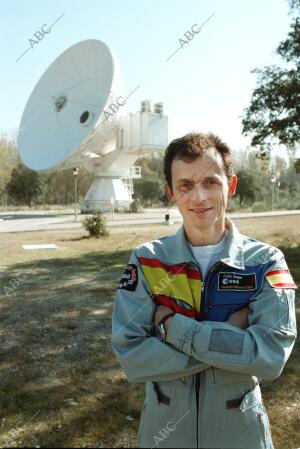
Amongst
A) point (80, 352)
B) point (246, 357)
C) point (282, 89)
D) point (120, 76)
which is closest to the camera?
point (246, 357)

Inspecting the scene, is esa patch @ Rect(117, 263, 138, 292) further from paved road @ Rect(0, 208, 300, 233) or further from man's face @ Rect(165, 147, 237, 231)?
paved road @ Rect(0, 208, 300, 233)

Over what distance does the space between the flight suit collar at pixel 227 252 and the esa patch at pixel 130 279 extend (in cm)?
19

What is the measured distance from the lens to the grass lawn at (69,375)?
3.50 metres

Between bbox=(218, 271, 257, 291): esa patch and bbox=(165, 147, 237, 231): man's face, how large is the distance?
233 millimetres

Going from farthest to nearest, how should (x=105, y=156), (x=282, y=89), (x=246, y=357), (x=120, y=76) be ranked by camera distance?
(x=105, y=156) < (x=120, y=76) < (x=282, y=89) < (x=246, y=357)

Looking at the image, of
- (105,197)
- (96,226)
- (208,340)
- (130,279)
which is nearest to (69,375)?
(130,279)

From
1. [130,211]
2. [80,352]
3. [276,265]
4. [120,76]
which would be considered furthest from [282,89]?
[130,211]

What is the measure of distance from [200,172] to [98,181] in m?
37.7

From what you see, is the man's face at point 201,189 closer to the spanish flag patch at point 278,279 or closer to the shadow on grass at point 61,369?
the spanish flag patch at point 278,279

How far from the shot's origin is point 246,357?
1830mm

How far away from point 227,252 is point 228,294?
0.19 meters

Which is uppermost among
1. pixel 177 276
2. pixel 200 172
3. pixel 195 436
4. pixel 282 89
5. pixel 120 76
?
pixel 120 76

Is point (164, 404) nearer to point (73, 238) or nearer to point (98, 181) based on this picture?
point (73, 238)

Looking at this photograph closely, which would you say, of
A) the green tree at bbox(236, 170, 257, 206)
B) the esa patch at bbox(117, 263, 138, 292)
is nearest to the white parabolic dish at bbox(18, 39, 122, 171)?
the green tree at bbox(236, 170, 257, 206)
